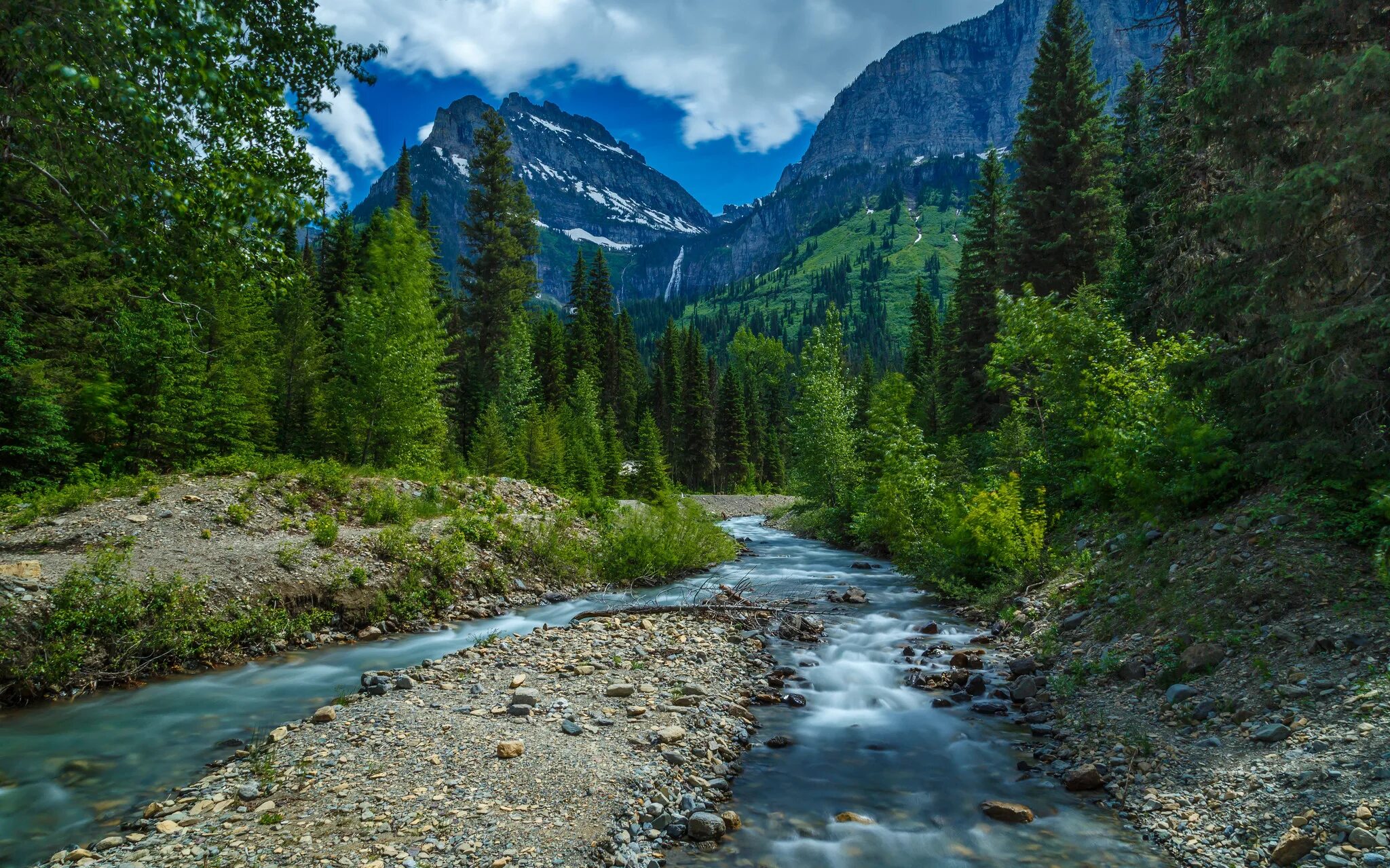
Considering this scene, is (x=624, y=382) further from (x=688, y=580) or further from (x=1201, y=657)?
(x=1201, y=657)

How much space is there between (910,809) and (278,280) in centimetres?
798

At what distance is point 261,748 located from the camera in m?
6.31

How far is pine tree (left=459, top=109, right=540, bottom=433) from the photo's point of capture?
40.1 metres

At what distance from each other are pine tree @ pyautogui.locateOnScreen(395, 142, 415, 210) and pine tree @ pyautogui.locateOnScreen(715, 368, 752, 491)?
36.1 meters

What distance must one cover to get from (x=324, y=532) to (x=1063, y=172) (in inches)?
1022

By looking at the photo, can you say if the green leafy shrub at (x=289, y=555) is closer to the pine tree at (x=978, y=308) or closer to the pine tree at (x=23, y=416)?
the pine tree at (x=23, y=416)

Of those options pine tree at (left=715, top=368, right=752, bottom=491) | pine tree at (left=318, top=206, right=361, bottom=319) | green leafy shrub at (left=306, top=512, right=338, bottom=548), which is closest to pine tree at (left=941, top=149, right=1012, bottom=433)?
green leafy shrub at (left=306, top=512, right=338, bottom=548)

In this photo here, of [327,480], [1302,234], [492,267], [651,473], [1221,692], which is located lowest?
[1221,692]

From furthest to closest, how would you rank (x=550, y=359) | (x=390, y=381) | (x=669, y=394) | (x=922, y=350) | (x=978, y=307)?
(x=669, y=394) → (x=922, y=350) → (x=550, y=359) → (x=978, y=307) → (x=390, y=381)

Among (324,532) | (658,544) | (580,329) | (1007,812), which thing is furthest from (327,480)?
(580,329)

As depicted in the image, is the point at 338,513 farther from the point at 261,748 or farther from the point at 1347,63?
the point at 1347,63

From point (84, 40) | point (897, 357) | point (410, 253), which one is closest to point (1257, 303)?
point (84, 40)

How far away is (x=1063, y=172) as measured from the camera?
930 inches

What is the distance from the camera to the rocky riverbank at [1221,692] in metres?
4.67
